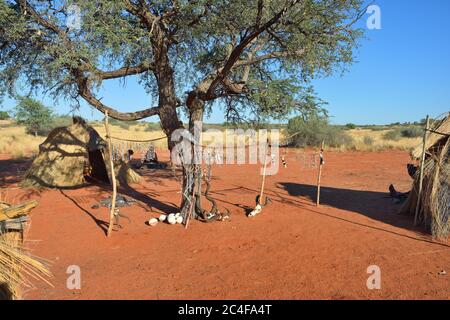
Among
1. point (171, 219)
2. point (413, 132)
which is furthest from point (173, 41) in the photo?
point (413, 132)

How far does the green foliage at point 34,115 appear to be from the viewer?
106ft

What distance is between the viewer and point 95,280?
537 centimetres

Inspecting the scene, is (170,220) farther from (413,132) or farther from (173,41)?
(413,132)

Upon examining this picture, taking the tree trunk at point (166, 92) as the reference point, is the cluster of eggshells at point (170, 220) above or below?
below

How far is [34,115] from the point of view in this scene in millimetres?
33062

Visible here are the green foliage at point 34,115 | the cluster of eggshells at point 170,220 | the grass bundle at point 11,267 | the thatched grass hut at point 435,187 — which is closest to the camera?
the grass bundle at point 11,267

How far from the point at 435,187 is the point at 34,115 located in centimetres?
3324

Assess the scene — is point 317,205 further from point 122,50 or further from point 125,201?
point 122,50

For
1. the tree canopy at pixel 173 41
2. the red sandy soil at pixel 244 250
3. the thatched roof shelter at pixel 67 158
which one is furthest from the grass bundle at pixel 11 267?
the thatched roof shelter at pixel 67 158

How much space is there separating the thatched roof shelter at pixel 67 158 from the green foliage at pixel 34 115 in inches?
900

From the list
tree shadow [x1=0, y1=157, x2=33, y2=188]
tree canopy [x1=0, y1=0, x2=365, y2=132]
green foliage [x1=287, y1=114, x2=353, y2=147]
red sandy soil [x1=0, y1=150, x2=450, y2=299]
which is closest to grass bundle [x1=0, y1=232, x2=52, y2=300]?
red sandy soil [x1=0, y1=150, x2=450, y2=299]

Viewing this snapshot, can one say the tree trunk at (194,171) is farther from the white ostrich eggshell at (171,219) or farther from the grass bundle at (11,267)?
the grass bundle at (11,267)

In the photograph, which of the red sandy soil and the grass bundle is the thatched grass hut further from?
the grass bundle
